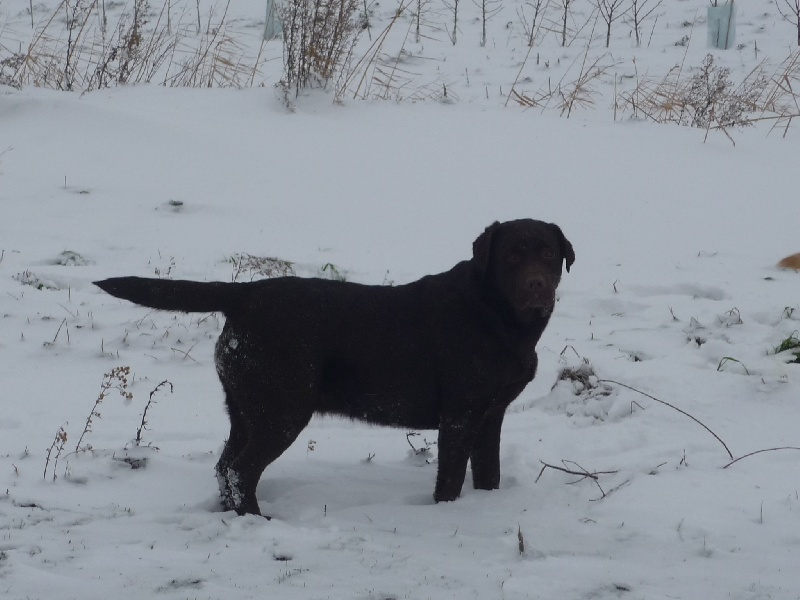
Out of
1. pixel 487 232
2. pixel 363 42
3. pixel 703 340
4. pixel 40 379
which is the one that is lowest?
pixel 40 379

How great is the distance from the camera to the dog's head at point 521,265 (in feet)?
11.9

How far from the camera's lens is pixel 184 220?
23.5 feet

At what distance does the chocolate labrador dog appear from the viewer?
3.54 m

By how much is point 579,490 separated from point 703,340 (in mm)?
1858

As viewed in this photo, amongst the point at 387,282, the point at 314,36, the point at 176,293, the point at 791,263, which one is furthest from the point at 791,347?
the point at 314,36

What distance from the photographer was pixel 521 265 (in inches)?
146

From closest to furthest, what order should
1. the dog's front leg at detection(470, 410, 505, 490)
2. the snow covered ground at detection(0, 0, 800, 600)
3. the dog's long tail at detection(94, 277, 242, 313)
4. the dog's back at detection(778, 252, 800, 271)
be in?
1. the snow covered ground at detection(0, 0, 800, 600)
2. the dog's long tail at detection(94, 277, 242, 313)
3. the dog's front leg at detection(470, 410, 505, 490)
4. the dog's back at detection(778, 252, 800, 271)

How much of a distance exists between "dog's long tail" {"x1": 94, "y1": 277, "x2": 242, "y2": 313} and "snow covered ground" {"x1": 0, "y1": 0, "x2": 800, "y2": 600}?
2.60ft

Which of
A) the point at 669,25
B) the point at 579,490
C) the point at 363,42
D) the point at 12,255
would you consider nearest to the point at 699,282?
the point at 579,490

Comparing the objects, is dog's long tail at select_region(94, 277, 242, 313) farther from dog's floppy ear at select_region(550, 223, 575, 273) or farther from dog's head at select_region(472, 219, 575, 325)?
dog's floppy ear at select_region(550, 223, 575, 273)

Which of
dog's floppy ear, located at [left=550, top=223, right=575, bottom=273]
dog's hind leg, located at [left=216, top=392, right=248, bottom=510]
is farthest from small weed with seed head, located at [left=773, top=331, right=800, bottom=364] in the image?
dog's hind leg, located at [left=216, top=392, right=248, bottom=510]

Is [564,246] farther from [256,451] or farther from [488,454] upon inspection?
[256,451]

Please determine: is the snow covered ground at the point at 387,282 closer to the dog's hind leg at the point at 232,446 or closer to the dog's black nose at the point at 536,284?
the dog's hind leg at the point at 232,446

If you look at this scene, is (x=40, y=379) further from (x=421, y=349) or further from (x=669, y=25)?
(x=669, y=25)
